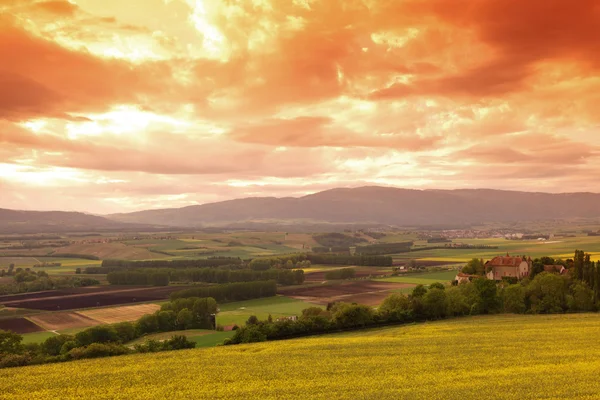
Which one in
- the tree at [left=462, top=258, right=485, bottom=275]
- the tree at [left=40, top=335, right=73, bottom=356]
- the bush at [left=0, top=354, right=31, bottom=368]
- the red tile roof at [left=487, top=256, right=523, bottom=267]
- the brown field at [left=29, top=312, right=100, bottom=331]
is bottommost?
the brown field at [left=29, top=312, right=100, bottom=331]

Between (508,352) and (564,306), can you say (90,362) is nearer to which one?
(508,352)

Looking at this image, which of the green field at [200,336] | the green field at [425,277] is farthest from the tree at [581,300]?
the green field at [200,336]

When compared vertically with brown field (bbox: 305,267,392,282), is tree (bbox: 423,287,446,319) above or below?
above

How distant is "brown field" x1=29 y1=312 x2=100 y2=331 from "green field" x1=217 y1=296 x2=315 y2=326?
29478 mm

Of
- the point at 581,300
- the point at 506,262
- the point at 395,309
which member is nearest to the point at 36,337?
the point at 395,309

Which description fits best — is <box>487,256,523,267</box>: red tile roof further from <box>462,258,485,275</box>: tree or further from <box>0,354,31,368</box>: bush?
<box>0,354,31,368</box>: bush

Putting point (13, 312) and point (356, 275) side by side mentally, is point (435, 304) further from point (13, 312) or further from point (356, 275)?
point (13, 312)

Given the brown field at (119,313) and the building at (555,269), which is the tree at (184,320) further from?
the building at (555,269)

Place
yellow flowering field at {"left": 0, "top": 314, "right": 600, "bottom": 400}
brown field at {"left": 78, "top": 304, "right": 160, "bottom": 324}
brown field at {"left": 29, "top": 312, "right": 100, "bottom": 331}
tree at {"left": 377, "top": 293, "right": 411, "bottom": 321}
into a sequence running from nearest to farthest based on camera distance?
yellow flowering field at {"left": 0, "top": 314, "right": 600, "bottom": 400} < tree at {"left": 377, "top": 293, "right": 411, "bottom": 321} < brown field at {"left": 29, "top": 312, "right": 100, "bottom": 331} < brown field at {"left": 78, "top": 304, "right": 160, "bottom": 324}

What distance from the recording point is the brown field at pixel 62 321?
10524 centimetres

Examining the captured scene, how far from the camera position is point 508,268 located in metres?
130

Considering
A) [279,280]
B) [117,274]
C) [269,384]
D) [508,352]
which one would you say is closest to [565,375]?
[508,352]

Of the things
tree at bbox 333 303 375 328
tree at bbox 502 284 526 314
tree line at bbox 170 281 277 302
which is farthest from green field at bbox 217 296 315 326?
tree at bbox 502 284 526 314

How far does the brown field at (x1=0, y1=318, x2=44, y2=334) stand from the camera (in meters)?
102
